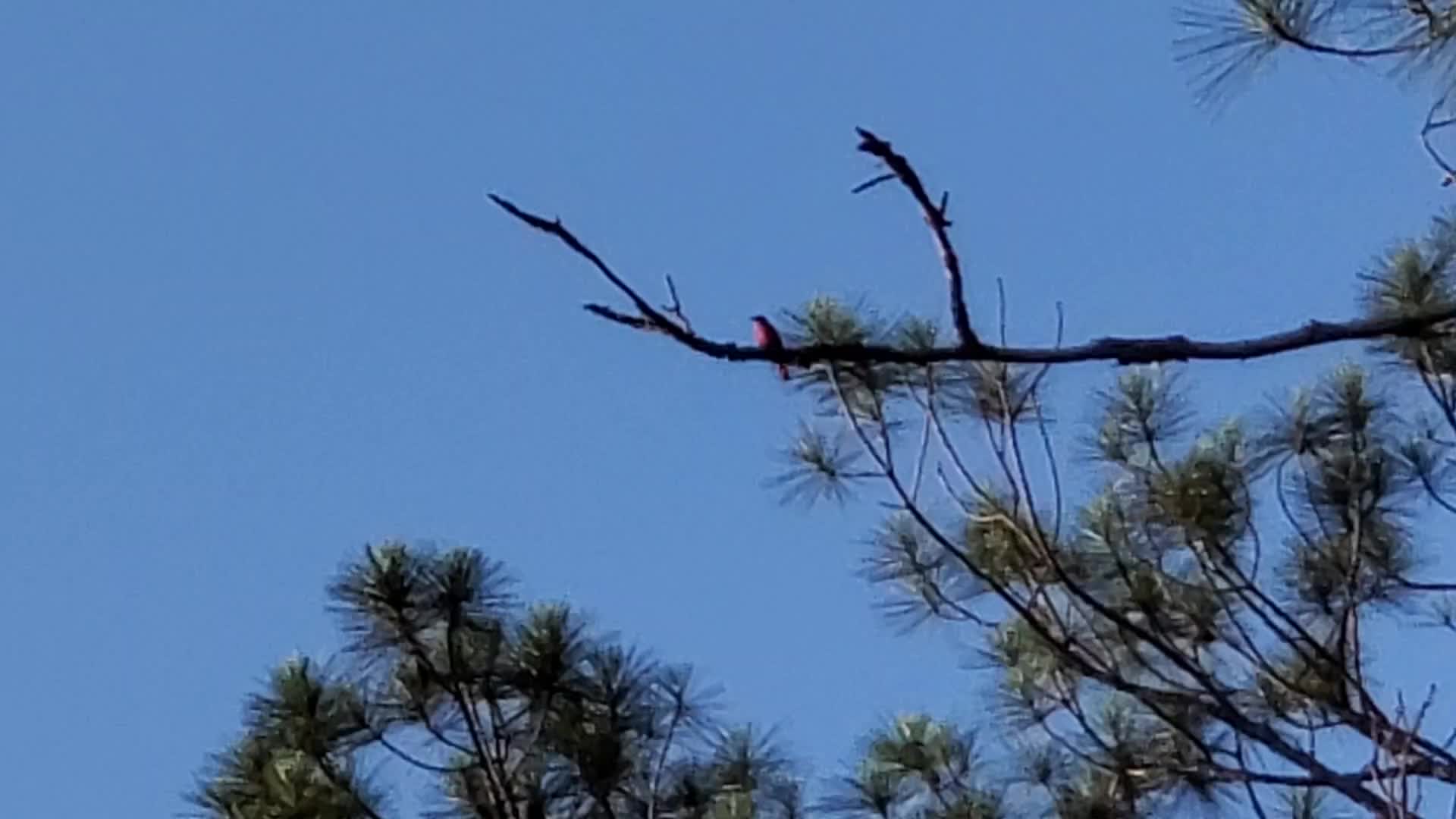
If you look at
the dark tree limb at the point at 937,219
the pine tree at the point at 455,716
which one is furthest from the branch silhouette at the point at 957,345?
the pine tree at the point at 455,716

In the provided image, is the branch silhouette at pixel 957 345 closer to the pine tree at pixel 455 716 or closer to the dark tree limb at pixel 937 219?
the dark tree limb at pixel 937 219

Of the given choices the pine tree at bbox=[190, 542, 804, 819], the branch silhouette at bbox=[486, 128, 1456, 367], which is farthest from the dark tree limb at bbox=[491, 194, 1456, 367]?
the pine tree at bbox=[190, 542, 804, 819]

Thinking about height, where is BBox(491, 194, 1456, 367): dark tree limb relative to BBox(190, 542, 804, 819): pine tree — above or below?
below

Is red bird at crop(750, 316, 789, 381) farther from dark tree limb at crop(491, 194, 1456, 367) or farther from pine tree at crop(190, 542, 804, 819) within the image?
pine tree at crop(190, 542, 804, 819)

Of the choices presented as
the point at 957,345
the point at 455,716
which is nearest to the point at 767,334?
the point at 957,345

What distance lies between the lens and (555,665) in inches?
137

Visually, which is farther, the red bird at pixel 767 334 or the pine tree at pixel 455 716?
the pine tree at pixel 455 716

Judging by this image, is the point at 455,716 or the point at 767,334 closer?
the point at 767,334

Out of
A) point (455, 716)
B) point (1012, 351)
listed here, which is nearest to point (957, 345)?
point (1012, 351)

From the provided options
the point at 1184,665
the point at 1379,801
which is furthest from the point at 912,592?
the point at 1379,801

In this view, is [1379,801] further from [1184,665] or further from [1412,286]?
[1412,286]

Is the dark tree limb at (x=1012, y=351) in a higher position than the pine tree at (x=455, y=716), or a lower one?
lower

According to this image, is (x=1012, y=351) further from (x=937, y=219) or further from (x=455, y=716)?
(x=455, y=716)

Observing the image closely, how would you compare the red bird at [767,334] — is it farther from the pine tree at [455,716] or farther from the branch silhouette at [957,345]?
the pine tree at [455,716]
